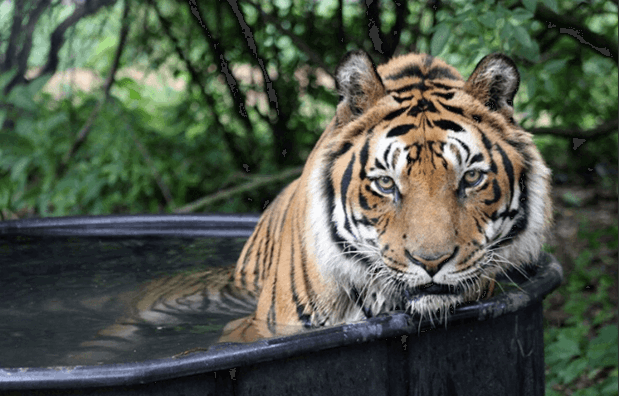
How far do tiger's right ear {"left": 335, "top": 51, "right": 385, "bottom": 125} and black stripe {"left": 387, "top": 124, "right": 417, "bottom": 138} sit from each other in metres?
0.13

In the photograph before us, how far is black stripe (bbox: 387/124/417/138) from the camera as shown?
1.49m

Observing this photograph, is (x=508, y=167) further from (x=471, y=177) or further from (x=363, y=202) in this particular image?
(x=363, y=202)

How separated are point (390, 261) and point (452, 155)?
263 millimetres

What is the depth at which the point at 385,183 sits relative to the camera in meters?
1.49

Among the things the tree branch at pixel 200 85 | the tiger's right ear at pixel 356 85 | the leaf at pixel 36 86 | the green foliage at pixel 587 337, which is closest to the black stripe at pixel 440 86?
the tiger's right ear at pixel 356 85

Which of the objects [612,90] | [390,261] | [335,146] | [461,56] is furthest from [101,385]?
[612,90]

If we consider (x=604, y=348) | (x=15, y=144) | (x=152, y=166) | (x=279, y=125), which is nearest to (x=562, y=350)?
(x=604, y=348)

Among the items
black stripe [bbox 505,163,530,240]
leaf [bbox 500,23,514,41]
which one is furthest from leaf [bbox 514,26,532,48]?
black stripe [bbox 505,163,530,240]

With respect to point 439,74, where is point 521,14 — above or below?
above

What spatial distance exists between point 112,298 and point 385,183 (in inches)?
40.2

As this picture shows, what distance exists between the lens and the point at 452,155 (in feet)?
4.71

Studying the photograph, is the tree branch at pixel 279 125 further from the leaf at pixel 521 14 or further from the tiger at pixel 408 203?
the tiger at pixel 408 203

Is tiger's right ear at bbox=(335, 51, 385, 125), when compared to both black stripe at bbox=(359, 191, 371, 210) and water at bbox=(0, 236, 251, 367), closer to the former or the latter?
black stripe at bbox=(359, 191, 371, 210)

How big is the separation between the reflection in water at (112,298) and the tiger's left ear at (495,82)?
860 mm
